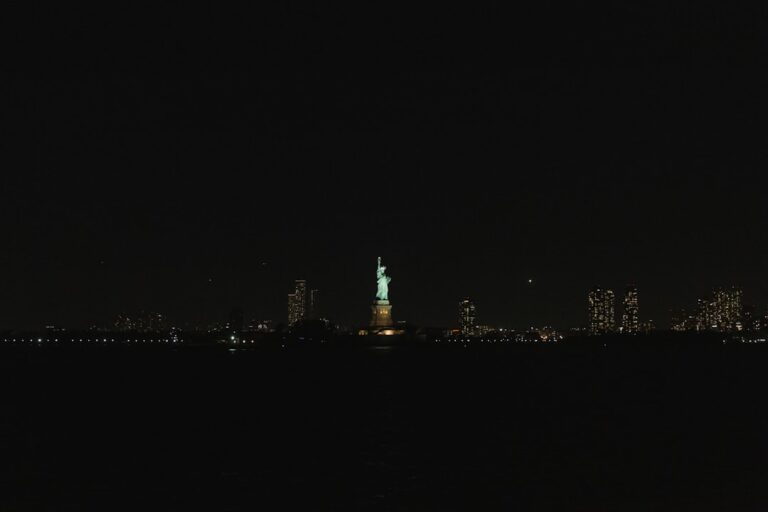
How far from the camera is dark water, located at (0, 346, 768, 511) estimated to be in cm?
3262

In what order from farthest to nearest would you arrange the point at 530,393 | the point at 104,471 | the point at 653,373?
1. the point at 653,373
2. the point at 530,393
3. the point at 104,471

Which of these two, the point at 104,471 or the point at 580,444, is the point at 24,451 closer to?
the point at 104,471

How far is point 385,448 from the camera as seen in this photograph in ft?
146

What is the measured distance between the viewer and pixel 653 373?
368 ft

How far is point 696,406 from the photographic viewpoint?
6494 centimetres

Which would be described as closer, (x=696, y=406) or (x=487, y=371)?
(x=696, y=406)

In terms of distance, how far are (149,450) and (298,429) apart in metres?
9.44

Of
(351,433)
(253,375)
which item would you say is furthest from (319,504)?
(253,375)

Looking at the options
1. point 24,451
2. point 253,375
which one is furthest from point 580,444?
point 253,375

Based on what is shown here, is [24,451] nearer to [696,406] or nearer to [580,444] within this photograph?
[580,444]

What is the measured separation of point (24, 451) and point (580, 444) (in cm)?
2070

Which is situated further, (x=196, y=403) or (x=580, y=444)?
(x=196, y=403)

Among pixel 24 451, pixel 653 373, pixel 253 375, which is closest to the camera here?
pixel 24 451

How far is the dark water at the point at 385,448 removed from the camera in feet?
107
